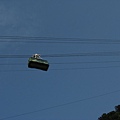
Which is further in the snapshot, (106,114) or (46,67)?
(106,114)

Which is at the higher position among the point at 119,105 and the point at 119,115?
the point at 119,105

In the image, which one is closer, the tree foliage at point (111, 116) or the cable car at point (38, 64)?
the cable car at point (38, 64)

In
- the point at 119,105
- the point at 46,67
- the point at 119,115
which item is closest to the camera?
the point at 46,67

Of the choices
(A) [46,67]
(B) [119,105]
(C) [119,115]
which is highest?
(B) [119,105]

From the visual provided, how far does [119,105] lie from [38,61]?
35.6 m

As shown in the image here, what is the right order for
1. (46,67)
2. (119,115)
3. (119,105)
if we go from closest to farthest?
(46,67), (119,115), (119,105)

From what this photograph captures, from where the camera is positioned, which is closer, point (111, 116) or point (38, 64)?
point (38, 64)

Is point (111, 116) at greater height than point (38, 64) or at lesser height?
greater

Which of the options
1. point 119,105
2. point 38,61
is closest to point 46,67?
point 38,61

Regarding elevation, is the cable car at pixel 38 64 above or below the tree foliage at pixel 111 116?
below

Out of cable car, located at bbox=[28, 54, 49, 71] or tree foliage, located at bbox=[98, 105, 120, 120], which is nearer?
cable car, located at bbox=[28, 54, 49, 71]

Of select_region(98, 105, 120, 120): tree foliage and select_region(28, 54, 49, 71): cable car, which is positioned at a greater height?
select_region(98, 105, 120, 120): tree foliage

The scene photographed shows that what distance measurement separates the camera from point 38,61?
14.1 m

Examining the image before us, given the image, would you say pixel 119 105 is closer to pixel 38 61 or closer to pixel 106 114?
pixel 106 114
